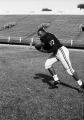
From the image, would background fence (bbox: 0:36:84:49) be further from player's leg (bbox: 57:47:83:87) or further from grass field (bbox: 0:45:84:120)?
player's leg (bbox: 57:47:83:87)

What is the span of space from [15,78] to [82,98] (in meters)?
3.58

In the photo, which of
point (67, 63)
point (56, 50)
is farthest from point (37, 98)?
point (56, 50)

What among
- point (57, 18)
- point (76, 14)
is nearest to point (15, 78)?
point (57, 18)

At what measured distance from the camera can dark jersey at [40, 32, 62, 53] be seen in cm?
816

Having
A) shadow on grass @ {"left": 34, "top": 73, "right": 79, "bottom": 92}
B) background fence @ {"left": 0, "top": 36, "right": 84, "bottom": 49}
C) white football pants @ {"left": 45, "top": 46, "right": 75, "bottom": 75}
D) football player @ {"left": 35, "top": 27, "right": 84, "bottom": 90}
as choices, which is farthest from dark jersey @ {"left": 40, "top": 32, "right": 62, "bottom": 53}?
background fence @ {"left": 0, "top": 36, "right": 84, "bottom": 49}

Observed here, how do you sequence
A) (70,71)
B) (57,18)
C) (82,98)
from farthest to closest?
(57,18) < (70,71) < (82,98)

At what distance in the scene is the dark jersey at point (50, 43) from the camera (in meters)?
8.16

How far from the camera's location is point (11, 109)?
652 centimetres

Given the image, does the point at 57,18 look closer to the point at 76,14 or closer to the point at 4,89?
the point at 76,14

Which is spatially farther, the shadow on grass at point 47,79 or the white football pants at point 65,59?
the shadow on grass at point 47,79

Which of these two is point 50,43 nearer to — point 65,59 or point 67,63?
point 65,59

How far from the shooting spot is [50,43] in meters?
8.21

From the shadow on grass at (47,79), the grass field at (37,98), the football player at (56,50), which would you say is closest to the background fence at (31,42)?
the grass field at (37,98)

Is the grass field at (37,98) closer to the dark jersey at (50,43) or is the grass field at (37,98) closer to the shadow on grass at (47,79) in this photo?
the shadow on grass at (47,79)
